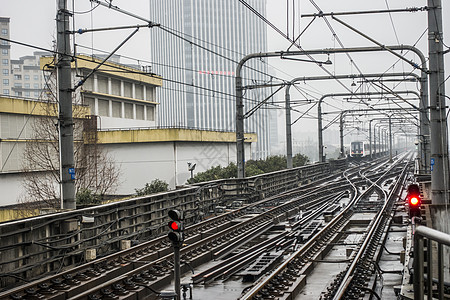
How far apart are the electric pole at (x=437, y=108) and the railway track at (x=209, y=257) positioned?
133 inches

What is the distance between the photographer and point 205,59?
144 meters

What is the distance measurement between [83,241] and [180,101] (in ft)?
419

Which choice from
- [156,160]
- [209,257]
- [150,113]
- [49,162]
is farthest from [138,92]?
[209,257]

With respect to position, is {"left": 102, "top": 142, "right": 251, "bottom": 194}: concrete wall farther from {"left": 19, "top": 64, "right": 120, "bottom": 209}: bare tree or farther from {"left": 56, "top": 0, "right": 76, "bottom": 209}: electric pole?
{"left": 56, "top": 0, "right": 76, "bottom": 209}: electric pole

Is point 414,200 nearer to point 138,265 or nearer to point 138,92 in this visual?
point 138,265

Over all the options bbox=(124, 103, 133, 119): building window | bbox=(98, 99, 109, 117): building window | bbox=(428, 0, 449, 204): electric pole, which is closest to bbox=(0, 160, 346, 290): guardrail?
bbox=(428, 0, 449, 204): electric pole

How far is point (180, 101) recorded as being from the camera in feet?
456

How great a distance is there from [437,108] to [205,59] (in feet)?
435

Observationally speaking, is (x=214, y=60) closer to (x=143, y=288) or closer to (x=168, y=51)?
(x=168, y=51)

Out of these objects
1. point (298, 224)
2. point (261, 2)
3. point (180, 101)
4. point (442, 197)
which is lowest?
point (298, 224)

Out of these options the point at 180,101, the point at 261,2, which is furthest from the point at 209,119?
the point at 261,2

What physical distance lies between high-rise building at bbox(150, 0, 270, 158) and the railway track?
110m

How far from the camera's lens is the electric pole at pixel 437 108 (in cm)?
1392

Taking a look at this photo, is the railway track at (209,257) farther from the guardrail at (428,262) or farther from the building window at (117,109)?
the building window at (117,109)
